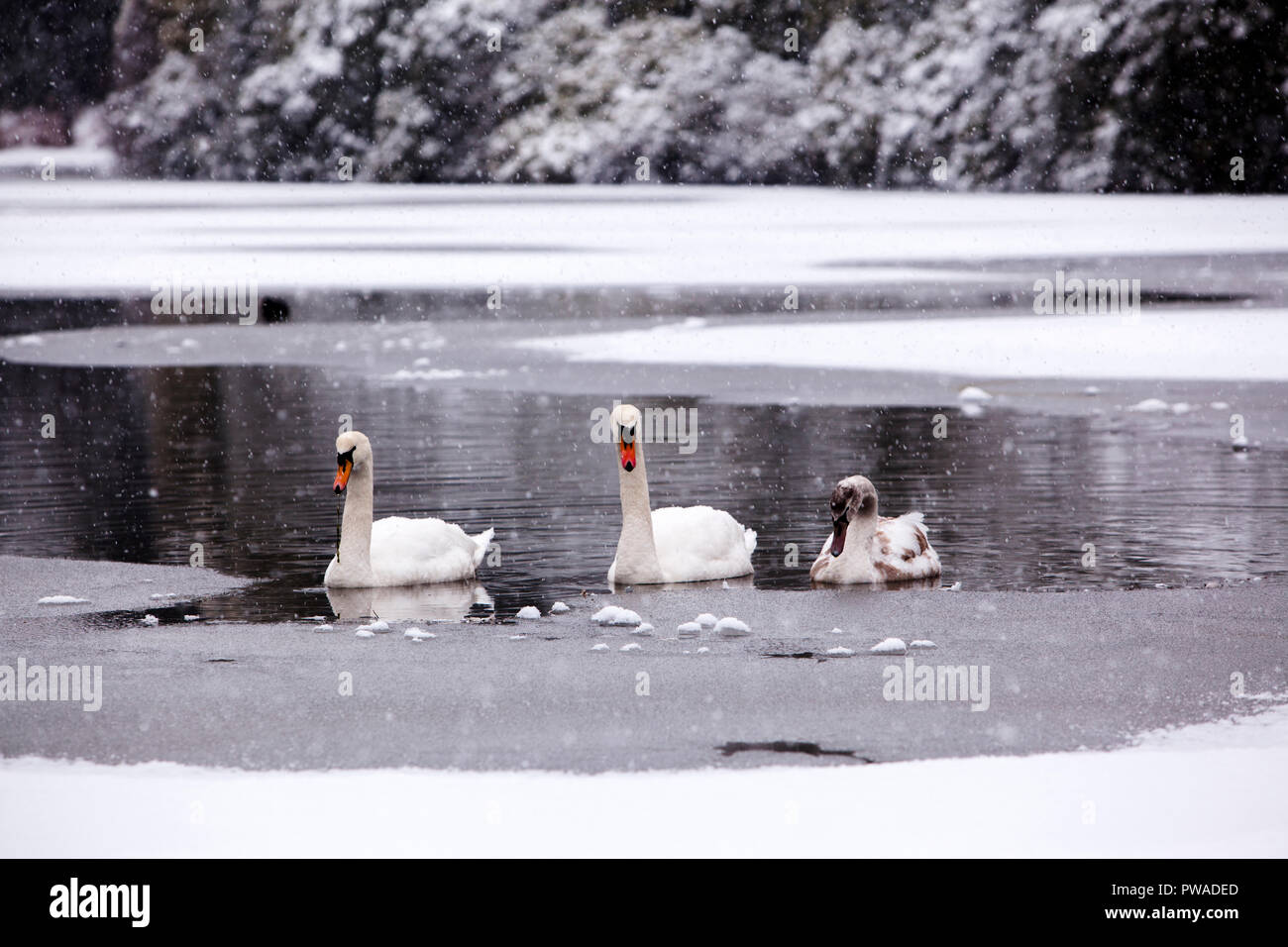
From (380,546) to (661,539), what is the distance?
53.8 inches

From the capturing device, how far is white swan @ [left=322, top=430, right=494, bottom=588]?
9602 millimetres

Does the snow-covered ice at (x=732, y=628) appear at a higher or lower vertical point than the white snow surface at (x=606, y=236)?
lower

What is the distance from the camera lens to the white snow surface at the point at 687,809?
18.4ft

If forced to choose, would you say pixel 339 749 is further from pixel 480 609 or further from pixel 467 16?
pixel 467 16

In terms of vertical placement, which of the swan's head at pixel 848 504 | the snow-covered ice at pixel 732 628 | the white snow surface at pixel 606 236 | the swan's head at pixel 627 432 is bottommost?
the snow-covered ice at pixel 732 628

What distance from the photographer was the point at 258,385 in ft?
62.3

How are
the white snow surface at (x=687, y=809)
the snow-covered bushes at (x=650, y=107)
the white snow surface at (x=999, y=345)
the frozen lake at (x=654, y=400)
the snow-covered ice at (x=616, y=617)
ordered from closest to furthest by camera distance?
the white snow surface at (x=687, y=809)
the snow-covered ice at (x=616, y=617)
the frozen lake at (x=654, y=400)
the white snow surface at (x=999, y=345)
the snow-covered bushes at (x=650, y=107)

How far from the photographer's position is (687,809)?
5.93 meters

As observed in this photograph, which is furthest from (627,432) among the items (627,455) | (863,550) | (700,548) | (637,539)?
(863,550)

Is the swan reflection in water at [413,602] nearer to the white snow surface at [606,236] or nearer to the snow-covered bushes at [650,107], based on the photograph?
the white snow surface at [606,236]

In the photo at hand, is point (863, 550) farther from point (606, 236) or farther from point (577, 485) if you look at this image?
point (606, 236)

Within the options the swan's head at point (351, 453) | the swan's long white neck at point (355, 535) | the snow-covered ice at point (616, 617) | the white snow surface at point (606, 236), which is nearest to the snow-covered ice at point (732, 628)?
the snow-covered ice at point (616, 617)

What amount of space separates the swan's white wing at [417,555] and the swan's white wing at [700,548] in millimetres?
948

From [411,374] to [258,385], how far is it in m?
1.43
